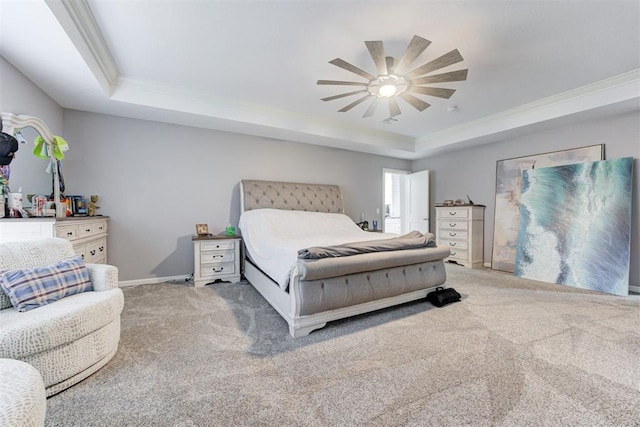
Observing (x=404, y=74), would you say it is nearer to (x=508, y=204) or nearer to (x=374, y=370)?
(x=374, y=370)

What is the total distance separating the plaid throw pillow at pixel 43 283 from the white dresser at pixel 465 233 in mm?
5115

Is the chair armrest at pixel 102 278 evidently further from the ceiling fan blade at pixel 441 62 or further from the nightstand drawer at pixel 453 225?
the nightstand drawer at pixel 453 225

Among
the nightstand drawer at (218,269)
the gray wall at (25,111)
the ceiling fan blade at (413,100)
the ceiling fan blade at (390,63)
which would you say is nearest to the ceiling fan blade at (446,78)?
the ceiling fan blade at (413,100)

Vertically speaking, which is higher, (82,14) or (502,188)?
(82,14)

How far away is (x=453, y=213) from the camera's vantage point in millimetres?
5195

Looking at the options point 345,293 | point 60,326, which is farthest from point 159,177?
point 345,293

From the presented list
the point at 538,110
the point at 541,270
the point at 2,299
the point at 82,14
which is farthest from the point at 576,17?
the point at 2,299

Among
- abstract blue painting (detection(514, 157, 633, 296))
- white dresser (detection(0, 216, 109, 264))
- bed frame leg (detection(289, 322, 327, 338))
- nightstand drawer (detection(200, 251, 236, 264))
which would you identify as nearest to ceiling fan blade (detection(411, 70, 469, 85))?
bed frame leg (detection(289, 322, 327, 338))

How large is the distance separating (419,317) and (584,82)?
3.58 metres

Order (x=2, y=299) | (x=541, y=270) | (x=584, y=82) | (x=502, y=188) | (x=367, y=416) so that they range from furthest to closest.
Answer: (x=502, y=188) → (x=541, y=270) → (x=584, y=82) → (x=2, y=299) → (x=367, y=416)

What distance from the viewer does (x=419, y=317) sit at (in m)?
2.64

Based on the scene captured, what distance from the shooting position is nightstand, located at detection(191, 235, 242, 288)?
3.69m

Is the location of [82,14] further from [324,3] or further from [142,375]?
[142,375]

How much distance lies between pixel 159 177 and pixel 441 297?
4.23 metres
